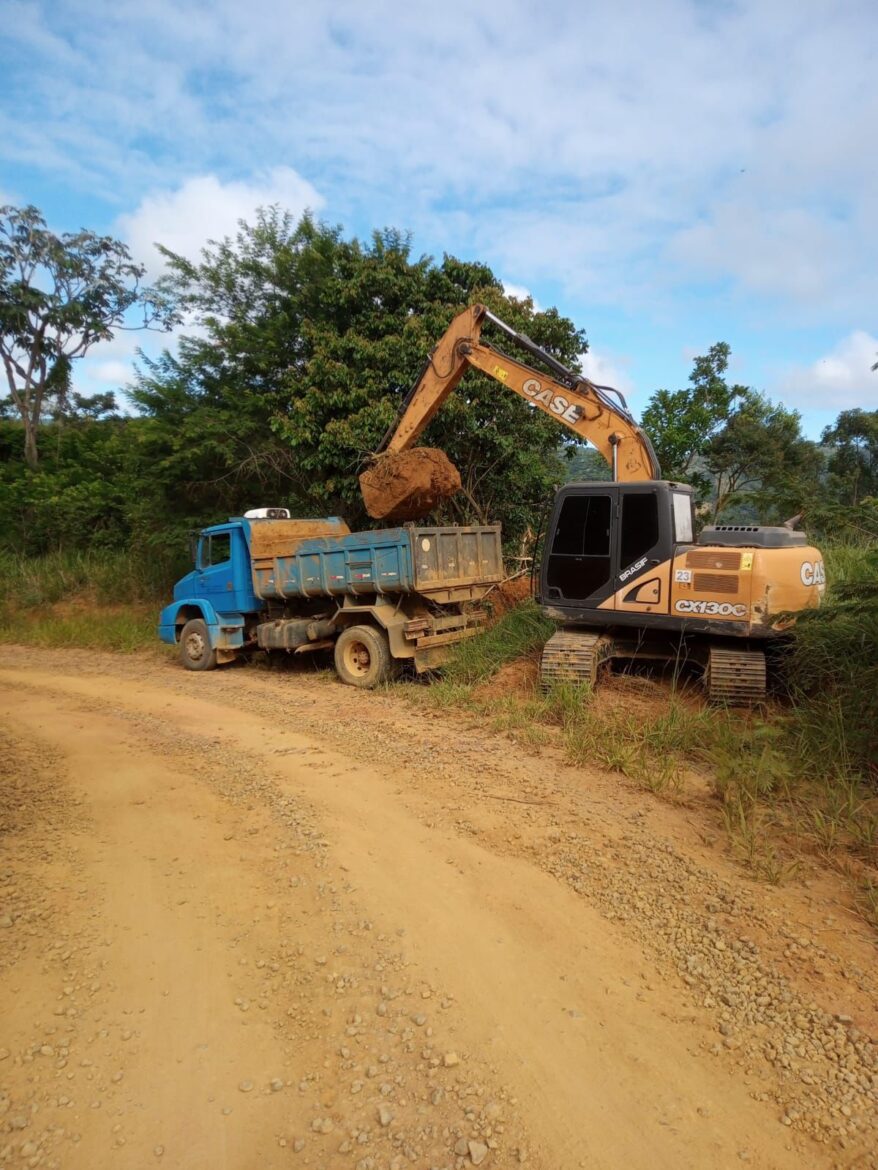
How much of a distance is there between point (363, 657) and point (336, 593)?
0.93 metres

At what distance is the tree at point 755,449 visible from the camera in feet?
56.3

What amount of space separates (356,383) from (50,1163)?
11.4 metres

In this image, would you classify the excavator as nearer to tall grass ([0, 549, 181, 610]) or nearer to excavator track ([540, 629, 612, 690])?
excavator track ([540, 629, 612, 690])

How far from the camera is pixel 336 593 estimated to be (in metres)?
9.09

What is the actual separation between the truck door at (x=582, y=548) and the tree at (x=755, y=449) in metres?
10.8

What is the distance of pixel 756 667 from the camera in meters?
6.39

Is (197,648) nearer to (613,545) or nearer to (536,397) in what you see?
Result: (536,397)

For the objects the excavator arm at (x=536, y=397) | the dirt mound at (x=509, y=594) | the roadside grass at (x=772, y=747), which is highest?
the excavator arm at (x=536, y=397)

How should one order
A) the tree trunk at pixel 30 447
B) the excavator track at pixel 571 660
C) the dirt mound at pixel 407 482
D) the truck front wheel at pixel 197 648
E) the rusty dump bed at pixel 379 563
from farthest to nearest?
the tree trunk at pixel 30 447
the truck front wheel at pixel 197 648
the dirt mound at pixel 407 482
the rusty dump bed at pixel 379 563
the excavator track at pixel 571 660

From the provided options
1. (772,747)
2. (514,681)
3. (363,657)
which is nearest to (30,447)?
(363,657)

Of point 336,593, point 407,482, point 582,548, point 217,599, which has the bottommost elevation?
point 217,599

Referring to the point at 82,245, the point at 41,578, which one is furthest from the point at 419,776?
the point at 82,245

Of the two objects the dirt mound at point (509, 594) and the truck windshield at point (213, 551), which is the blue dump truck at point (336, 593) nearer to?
the truck windshield at point (213, 551)

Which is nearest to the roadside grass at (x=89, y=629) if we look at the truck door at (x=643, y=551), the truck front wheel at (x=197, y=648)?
the truck front wheel at (x=197, y=648)
